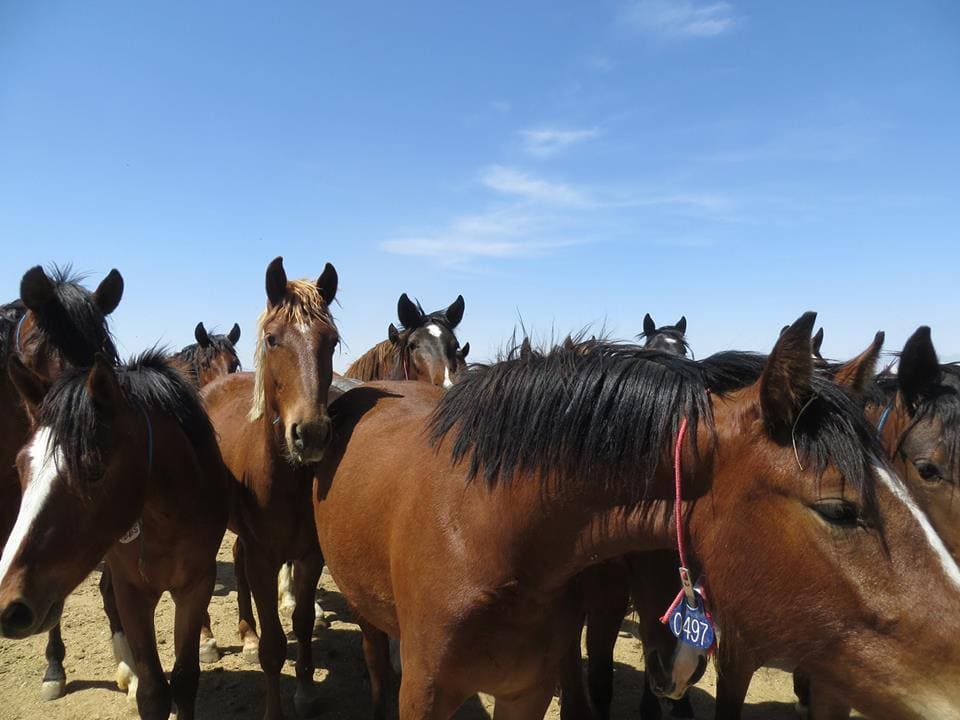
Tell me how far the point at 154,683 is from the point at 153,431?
52.5 inches

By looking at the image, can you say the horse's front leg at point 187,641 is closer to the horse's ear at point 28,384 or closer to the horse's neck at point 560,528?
the horse's ear at point 28,384

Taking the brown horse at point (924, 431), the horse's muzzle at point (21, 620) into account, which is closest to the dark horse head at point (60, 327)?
the horse's muzzle at point (21, 620)

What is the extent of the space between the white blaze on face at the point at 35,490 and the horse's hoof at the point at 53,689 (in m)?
2.75

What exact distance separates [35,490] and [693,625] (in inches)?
99.8

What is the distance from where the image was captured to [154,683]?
3.27 meters

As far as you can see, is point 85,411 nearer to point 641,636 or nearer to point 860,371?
point 641,636

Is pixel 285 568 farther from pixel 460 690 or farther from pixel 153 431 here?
pixel 460 690

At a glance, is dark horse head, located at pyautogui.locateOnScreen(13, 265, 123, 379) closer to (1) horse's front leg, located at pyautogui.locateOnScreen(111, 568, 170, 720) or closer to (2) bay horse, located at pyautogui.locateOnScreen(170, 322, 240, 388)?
(1) horse's front leg, located at pyautogui.locateOnScreen(111, 568, 170, 720)

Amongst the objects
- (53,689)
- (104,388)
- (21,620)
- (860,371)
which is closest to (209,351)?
(53,689)

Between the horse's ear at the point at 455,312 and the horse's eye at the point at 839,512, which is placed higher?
the horse's ear at the point at 455,312

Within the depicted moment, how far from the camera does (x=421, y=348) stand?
253 inches

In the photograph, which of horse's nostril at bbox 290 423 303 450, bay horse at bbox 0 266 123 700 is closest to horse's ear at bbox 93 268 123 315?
bay horse at bbox 0 266 123 700

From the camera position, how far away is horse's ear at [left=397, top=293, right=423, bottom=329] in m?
6.66

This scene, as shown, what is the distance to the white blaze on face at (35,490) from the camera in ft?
8.04
